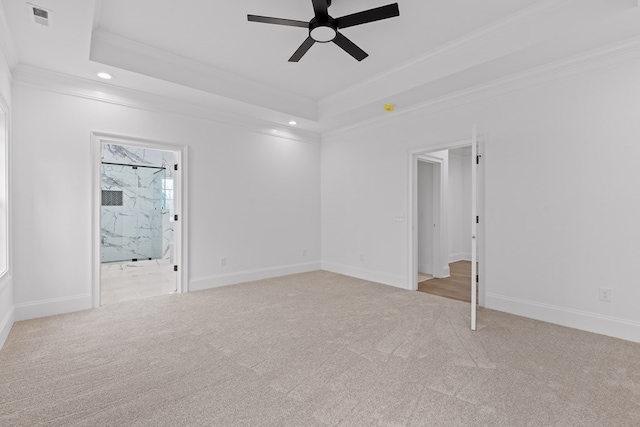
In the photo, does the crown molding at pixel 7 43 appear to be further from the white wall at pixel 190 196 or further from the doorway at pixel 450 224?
the doorway at pixel 450 224

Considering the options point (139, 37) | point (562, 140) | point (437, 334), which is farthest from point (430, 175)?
point (139, 37)


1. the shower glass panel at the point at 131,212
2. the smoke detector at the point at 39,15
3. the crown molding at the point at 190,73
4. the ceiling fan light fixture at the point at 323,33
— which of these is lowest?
the shower glass panel at the point at 131,212

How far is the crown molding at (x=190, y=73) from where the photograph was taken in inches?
125

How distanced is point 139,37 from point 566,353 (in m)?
4.88

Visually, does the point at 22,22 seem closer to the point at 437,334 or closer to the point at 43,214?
the point at 43,214

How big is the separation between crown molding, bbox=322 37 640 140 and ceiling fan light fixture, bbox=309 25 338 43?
1.99 m

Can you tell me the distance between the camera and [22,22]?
2.48 meters

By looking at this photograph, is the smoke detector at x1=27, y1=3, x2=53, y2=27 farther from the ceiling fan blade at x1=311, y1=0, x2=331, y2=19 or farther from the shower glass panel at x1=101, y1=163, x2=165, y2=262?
the shower glass panel at x1=101, y1=163, x2=165, y2=262

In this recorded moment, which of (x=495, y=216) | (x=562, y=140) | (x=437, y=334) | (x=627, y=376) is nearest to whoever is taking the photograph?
(x=627, y=376)

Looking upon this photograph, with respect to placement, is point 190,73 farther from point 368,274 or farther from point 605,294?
point 605,294

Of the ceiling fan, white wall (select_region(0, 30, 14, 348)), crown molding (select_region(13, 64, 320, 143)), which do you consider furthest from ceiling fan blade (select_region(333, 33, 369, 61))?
white wall (select_region(0, 30, 14, 348))

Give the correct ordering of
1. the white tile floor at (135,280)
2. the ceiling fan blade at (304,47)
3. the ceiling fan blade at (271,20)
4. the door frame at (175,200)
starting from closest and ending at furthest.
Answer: the ceiling fan blade at (271,20) < the ceiling fan blade at (304,47) < the door frame at (175,200) < the white tile floor at (135,280)

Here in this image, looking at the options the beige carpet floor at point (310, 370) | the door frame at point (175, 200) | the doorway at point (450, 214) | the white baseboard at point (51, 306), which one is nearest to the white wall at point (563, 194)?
the doorway at point (450, 214)

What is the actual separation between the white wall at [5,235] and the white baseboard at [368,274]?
423cm
